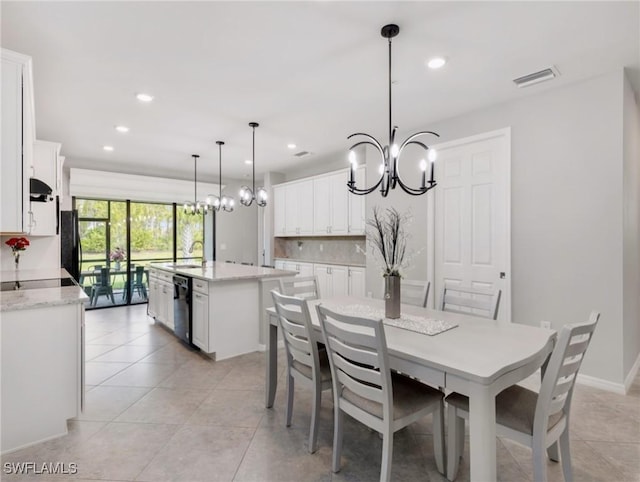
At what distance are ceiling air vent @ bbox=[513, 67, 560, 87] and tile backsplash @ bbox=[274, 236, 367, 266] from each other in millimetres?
2914

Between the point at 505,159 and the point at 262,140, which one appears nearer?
the point at 505,159

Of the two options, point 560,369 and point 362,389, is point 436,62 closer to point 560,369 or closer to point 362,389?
point 560,369

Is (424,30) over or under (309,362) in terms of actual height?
over

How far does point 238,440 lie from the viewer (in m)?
2.17

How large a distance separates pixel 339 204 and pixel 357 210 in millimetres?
Result: 426

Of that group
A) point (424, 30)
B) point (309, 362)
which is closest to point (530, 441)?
point (309, 362)

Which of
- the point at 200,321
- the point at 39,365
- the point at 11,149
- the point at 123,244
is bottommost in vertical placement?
the point at 200,321

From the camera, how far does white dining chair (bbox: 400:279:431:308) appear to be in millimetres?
2764

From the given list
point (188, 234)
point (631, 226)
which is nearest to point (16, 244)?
point (188, 234)

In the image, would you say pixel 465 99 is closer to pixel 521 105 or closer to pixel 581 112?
pixel 521 105

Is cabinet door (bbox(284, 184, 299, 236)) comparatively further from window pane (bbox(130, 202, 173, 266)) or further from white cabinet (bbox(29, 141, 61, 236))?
white cabinet (bbox(29, 141, 61, 236))

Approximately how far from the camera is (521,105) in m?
3.34

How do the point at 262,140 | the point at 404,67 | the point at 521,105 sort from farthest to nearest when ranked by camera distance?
the point at 262,140 < the point at 521,105 < the point at 404,67

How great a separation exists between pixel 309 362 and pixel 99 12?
252 centimetres
